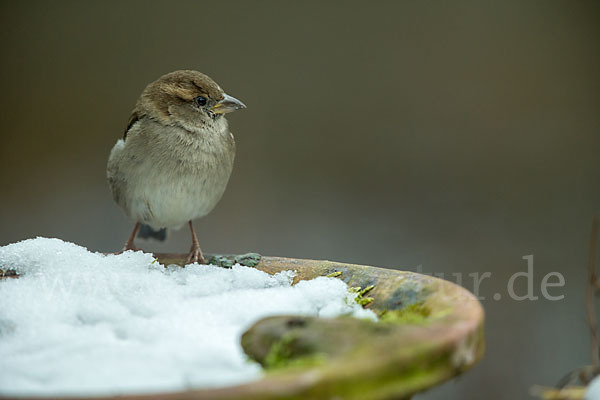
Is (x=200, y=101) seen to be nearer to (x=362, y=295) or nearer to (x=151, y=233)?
(x=151, y=233)

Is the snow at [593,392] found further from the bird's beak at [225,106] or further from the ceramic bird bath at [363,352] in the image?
the bird's beak at [225,106]

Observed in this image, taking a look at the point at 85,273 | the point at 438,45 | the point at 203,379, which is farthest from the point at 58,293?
the point at 438,45

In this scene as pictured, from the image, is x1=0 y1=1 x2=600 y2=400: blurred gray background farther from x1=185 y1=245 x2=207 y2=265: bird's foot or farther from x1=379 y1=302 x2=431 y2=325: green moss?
x1=379 y1=302 x2=431 y2=325: green moss

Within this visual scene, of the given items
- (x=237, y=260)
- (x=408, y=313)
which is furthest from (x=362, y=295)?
(x=237, y=260)

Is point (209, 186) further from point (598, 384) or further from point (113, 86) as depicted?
point (113, 86)

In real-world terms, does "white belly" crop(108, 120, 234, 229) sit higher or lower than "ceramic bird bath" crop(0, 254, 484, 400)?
higher

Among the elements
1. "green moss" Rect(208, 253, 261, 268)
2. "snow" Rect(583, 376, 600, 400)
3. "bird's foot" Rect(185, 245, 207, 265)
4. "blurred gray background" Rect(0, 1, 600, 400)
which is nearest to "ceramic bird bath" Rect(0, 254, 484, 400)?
"snow" Rect(583, 376, 600, 400)
